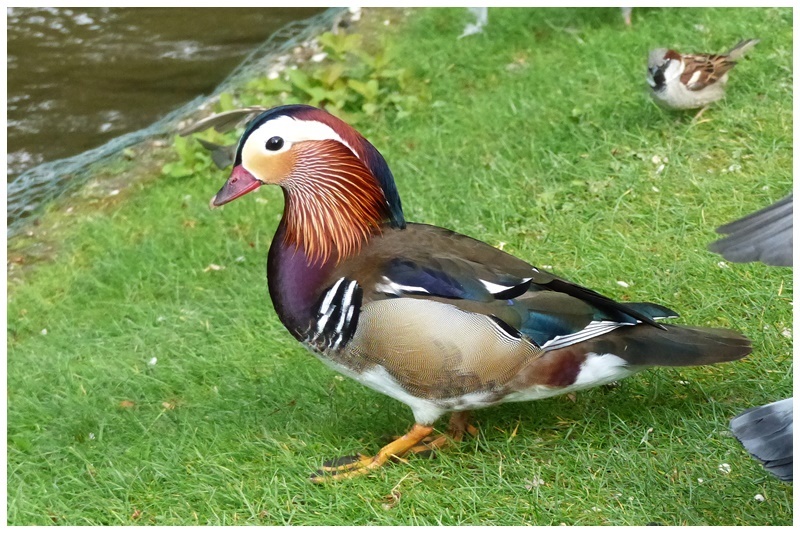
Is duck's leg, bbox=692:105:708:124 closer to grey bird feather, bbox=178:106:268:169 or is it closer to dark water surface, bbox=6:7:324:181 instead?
grey bird feather, bbox=178:106:268:169

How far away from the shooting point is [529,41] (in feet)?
19.2

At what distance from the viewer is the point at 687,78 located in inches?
169

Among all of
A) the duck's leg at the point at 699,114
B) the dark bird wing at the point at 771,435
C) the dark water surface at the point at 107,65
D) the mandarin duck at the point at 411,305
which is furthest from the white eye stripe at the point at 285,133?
the dark water surface at the point at 107,65

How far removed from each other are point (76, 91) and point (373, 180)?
4.53 meters

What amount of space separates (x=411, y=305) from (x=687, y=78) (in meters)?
2.40

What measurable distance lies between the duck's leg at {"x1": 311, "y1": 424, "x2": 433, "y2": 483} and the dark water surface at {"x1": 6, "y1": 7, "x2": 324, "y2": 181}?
4.04m

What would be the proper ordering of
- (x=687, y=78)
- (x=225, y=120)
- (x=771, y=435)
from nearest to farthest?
(x=771, y=435)
(x=225, y=120)
(x=687, y=78)

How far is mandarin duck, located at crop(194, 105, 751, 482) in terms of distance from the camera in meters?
2.54

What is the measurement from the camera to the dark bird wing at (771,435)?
2.05m

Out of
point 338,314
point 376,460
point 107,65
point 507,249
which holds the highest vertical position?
point 338,314

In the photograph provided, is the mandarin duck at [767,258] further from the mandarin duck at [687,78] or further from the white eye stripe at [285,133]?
the mandarin duck at [687,78]

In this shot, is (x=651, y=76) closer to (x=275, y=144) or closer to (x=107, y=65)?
(x=275, y=144)

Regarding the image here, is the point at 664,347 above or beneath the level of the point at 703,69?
beneath

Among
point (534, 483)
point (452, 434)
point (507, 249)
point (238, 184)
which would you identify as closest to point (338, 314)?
point (238, 184)
